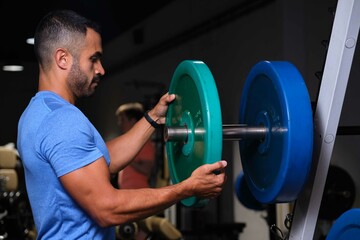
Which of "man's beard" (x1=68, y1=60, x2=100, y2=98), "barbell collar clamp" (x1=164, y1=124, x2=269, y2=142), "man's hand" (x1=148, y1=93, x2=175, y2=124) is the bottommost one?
"barbell collar clamp" (x1=164, y1=124, x2=269, y2=142)

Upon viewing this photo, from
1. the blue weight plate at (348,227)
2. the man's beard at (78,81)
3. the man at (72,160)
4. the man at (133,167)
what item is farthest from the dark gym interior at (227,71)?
→ the man at (133,167)

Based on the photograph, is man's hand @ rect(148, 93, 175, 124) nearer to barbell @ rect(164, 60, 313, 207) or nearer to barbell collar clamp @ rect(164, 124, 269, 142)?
barbell @ rect(164, 60, 313, 207)

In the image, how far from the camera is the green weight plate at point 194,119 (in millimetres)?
1196

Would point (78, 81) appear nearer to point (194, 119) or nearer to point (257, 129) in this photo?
point (194, 119)

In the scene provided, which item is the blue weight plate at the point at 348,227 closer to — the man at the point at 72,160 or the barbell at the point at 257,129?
the barbell at the point at 257,129

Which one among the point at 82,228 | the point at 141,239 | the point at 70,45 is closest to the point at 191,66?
the point at 70,45

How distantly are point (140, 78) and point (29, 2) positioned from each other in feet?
6.84

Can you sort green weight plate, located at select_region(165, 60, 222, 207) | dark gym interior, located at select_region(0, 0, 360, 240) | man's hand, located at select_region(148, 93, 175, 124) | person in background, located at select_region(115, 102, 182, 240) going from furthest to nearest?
person in background, located at select_region(115, 102, 182, 240) < man's hand, located at select_region(148, 93, 175, 124) < dark gym interior, located at select_region(0, 0, 360, 240) < green weight plate, located at select_region(165, 60, 222, 207)

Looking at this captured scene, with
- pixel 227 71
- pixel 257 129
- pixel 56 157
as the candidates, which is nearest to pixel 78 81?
pixel 56 157

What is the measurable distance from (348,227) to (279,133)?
0.94ft

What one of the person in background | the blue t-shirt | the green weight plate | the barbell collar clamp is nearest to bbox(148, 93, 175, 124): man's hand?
the green weight plate

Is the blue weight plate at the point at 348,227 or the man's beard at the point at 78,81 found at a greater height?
the man's beard at the point at 78,81

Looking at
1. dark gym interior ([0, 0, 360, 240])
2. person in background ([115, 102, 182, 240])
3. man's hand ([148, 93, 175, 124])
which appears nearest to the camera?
dark gym interior ([0, 0, 360, 240])

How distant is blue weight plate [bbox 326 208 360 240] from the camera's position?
4.01ft
